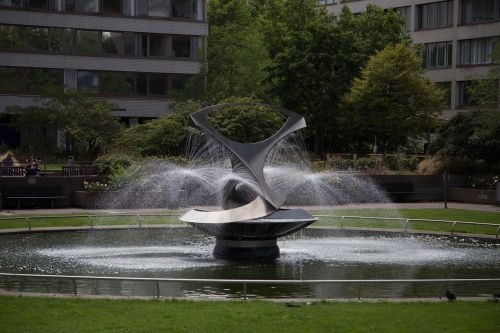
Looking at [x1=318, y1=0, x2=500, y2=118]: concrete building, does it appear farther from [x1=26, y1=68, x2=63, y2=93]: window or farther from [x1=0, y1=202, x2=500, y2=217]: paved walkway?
[x1=26, y1=68, x2=63, y2=93]: window

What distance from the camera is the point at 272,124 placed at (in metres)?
47.9

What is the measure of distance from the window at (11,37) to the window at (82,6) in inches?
154

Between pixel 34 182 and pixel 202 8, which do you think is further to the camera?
pixel 202 8

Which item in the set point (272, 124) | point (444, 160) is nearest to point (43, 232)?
point (272, 124)

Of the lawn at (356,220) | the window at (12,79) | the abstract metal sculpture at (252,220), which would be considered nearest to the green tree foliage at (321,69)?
the window at (12,79)

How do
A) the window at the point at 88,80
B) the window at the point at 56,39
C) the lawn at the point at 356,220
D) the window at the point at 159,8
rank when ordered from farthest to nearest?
the window at the point at 159,8 → the window at the point at 88,80 → the window at the point at 56,39 → the lawn at the point at 356,220

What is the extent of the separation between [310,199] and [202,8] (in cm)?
3584

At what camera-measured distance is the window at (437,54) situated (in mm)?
76312

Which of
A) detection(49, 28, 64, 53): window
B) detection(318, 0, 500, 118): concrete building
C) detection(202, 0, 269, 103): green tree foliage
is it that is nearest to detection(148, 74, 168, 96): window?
detection(202, 0, 269, 103): green tree foliage

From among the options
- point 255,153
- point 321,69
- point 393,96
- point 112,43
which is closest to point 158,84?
point 112,43

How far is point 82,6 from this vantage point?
224ft

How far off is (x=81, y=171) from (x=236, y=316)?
27151mm

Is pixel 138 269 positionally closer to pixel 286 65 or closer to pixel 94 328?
pixel 94 328

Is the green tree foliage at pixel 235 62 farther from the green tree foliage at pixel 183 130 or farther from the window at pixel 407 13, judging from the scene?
the window at pixel 407 13
